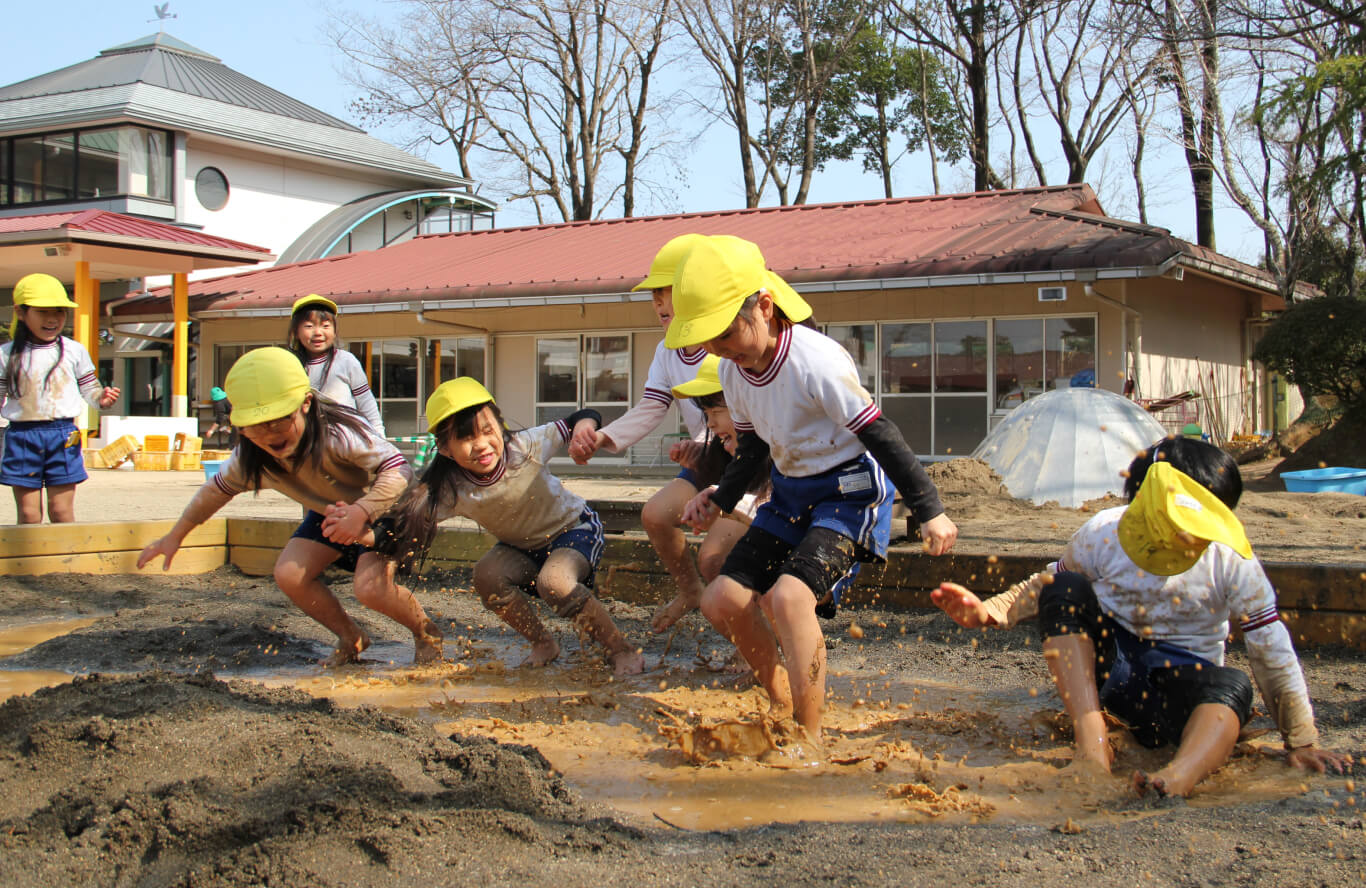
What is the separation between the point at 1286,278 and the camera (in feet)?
69.5

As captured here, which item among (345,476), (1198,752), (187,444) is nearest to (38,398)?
(345,476)

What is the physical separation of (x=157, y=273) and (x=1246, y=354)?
21258 millimetres

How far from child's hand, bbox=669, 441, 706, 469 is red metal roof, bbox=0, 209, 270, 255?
19.4 meters

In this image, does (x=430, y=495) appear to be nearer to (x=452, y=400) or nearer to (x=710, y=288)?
(x=452, y=400)

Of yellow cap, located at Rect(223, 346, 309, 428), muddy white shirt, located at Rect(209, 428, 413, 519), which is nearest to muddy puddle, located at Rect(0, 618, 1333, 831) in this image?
muddy white shirt, located at Rect(209, 428, 413, 519)

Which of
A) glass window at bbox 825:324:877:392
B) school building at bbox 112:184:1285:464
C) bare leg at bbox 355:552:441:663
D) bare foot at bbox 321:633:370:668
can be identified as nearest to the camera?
bare leg at bbox 355:552:441:663

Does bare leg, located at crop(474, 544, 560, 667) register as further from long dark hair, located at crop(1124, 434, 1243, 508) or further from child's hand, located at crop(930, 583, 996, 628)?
long dark hair, located at crop(1124, 434, 1243, 508)

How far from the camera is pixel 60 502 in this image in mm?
7203

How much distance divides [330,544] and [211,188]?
27.0m

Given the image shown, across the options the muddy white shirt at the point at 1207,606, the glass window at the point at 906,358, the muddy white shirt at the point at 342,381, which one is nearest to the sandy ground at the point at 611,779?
the muddy white shirt at the point at 1207,606

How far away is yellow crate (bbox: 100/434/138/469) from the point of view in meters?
19.9

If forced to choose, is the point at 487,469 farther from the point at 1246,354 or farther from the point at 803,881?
the point at 1246,354

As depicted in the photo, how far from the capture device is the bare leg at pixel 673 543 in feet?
16.5

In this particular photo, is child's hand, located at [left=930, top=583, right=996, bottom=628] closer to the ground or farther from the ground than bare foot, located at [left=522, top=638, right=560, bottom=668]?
farther from the ground
